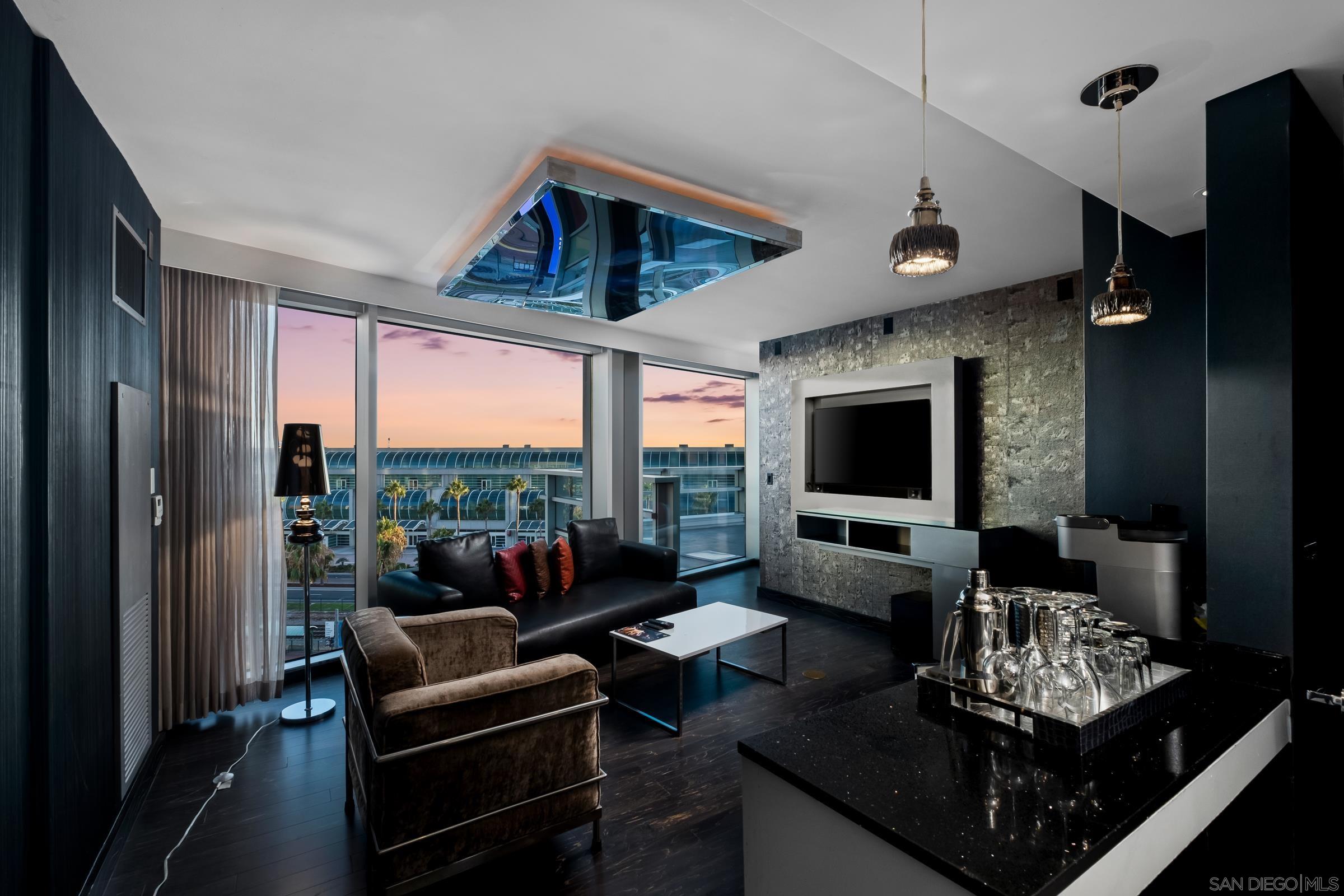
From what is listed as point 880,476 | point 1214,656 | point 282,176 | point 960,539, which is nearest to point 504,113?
point 282,176

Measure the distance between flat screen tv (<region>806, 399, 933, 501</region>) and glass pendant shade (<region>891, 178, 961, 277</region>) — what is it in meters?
3.19

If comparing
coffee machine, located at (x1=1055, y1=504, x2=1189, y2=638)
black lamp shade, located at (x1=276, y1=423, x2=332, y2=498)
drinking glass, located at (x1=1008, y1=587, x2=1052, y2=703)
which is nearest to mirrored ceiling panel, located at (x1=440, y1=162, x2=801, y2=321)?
black lamp shade, located at (x1=276, y1=423, x2=332, y2=498)

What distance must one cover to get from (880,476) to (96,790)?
457 cm

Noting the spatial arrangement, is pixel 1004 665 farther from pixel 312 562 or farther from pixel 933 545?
pixel 312 562

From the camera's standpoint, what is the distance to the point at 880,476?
473cm

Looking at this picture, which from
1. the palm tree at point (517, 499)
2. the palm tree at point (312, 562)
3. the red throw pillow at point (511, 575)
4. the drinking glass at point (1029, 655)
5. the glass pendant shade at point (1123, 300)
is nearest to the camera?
the drinking glass at point (1029, 655)

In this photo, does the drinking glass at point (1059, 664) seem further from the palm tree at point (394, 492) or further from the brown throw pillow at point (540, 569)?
the palm tree at point (394, 492)

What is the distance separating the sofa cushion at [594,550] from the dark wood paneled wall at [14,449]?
307cm

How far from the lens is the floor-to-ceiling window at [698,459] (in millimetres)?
6000

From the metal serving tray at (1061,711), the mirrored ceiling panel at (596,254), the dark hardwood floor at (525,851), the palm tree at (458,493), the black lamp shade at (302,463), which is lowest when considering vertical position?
the dark hardwood floor at (525,851)

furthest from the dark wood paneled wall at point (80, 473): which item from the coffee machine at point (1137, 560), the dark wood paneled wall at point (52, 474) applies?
the coffee machine at point (1137, 560)

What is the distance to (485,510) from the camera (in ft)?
15.3

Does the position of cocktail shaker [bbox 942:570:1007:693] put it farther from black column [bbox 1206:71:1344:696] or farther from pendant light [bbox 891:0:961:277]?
black column [bbox 1206:71:1344:696]

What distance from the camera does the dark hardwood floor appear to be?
1978 mm
